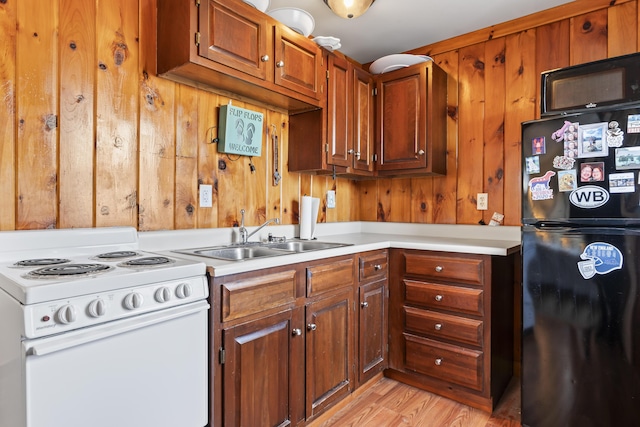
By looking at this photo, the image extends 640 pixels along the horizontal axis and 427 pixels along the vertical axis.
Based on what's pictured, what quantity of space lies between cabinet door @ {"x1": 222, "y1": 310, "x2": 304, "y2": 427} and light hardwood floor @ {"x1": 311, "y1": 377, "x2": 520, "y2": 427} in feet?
1.18

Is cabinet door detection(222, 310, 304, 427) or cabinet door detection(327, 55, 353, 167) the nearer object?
Answer: cabinet door detection(222, 310, 304, 427)

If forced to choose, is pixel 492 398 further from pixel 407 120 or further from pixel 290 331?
pixel 407 120

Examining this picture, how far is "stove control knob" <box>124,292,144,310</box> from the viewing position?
1.06 metres

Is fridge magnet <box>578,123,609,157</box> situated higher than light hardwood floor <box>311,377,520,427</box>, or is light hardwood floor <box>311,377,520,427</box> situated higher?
fridge magnet <box>578,123,609,157</box>

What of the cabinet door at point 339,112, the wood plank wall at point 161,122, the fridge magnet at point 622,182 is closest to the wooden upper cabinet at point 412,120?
the wood plank wall at point 161,122

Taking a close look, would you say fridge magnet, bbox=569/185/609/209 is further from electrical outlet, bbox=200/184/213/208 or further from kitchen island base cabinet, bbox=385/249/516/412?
electrical outlet, bbox=200/184/213/208

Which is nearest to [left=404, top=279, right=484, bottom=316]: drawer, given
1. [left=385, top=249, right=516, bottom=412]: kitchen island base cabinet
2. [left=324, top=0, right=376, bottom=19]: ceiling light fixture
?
[left=385, top=249, right=516, bottom=412]: kitchen island base cabinet

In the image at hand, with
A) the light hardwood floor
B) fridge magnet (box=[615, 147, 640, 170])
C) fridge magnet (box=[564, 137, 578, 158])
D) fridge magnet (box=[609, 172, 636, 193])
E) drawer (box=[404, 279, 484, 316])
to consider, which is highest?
fridge magnet (box=[564, 137, 578, 158])

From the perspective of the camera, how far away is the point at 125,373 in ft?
3.51

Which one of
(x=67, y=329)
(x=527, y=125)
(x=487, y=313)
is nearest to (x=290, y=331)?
(x=67, y=329)

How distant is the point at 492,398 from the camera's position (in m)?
1.97

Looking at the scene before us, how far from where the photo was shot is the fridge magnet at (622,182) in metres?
1.52

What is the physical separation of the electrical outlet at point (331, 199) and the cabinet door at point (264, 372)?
4.22 ft

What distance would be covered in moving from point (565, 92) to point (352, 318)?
1.57 m
